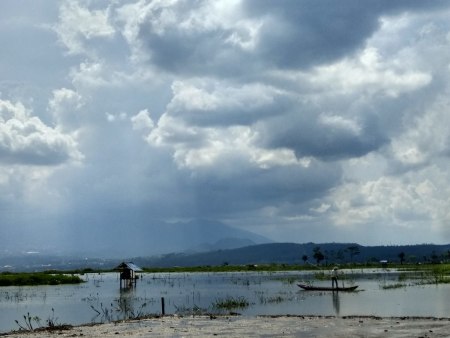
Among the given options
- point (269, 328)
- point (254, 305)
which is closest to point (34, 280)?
point (254, 305)

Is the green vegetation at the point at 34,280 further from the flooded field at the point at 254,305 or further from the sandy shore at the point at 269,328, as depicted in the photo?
the sandy shore at the point at 269,328

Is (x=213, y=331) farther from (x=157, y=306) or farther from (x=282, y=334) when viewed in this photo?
(x=157, y=306)

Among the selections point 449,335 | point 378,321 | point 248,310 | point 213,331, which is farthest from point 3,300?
point 449,335

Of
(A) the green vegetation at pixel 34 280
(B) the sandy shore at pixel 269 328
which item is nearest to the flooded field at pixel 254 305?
(B) the sandy shore at pixel 269 328

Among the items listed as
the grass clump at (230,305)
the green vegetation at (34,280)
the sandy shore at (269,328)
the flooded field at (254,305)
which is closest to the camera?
the sandy shore at (269,328)

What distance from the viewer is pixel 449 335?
2864 cm

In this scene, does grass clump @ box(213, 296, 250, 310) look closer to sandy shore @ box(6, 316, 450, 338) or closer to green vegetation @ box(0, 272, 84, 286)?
sandy shore @ box(6, 316, 450, 338)

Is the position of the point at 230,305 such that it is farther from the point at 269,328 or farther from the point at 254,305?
the point at 269,328

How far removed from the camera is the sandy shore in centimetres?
3098

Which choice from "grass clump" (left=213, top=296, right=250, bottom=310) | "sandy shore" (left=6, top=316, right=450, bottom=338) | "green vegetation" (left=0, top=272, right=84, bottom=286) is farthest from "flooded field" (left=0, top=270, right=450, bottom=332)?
"green vegetation" (left=0, top=272, right=84, bottom=286)

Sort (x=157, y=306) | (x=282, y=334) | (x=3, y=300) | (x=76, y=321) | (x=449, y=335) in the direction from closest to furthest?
(x=449, y=335) → (x=282, y=334) → (x=76, y=321) → (x=157, y=306) → (x=3, y=300)

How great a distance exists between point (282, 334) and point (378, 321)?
769 centimetres

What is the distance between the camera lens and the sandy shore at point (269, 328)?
30984 mm

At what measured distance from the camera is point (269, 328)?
33.8 metres
